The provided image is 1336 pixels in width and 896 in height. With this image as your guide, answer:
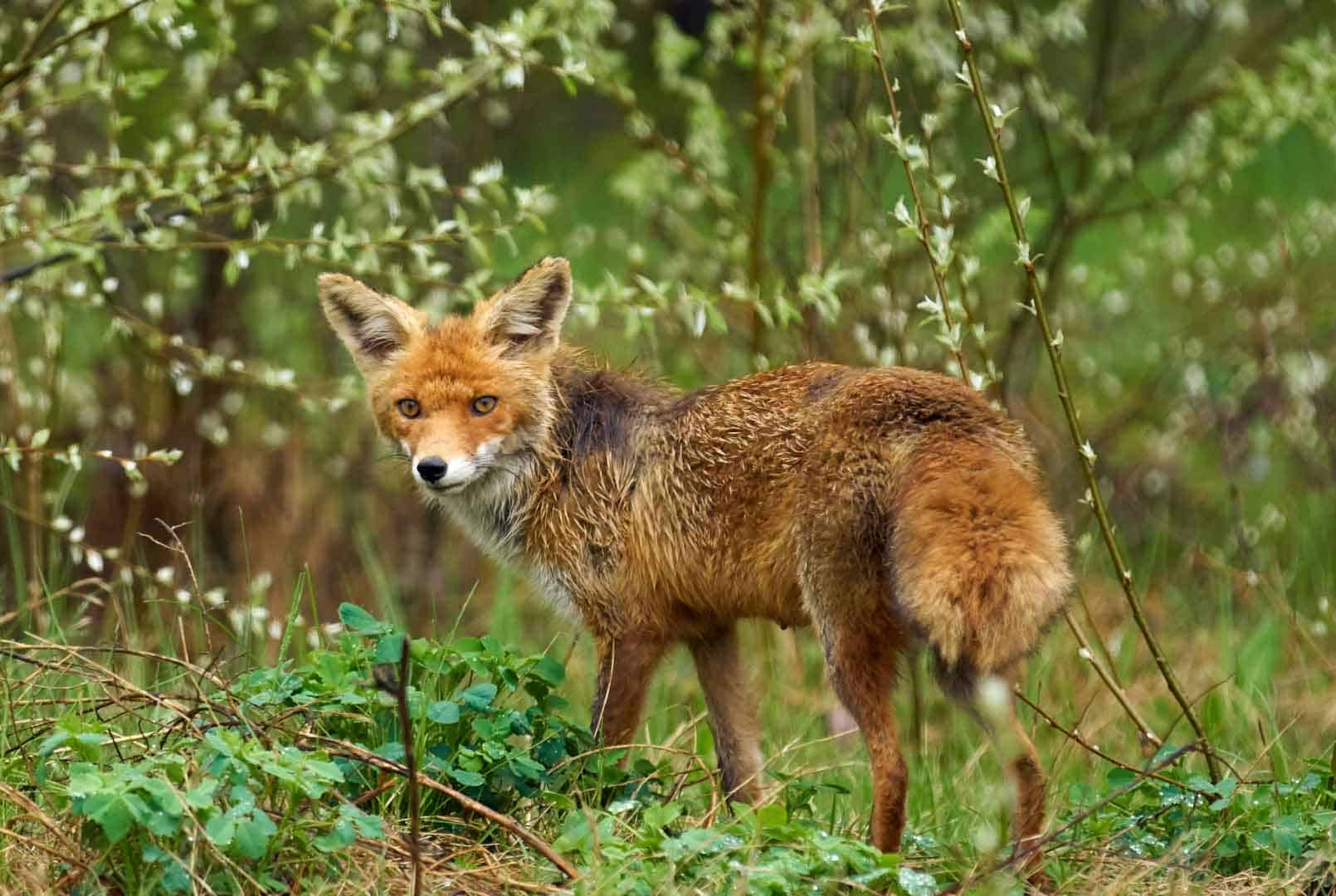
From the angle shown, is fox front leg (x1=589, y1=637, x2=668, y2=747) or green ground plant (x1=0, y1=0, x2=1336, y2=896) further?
fox front leg (x1=589, y1=637, x2=668, y2=747)

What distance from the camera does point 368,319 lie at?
17.8 ft

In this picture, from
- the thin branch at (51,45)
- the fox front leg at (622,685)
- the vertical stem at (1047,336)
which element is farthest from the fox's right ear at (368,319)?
the vertical stem at (1047,336)

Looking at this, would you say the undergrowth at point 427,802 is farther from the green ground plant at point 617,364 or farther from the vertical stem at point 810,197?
the vertical stem at point 810,197

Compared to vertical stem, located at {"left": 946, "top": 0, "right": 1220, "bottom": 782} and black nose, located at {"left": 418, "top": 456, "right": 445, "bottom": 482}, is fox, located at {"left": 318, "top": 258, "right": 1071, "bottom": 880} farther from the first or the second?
vertical stem, located at {"left": 946, "top": 0, "right": 1220, "bottom": 782}

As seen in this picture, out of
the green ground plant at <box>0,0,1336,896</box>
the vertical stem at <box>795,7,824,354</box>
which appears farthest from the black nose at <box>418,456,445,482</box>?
the vertical stem at <box>795,7,824,354</box>

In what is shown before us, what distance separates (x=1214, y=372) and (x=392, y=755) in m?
6.89

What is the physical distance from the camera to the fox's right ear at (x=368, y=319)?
5.35m

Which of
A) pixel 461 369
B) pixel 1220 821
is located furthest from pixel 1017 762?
pixel 461 369

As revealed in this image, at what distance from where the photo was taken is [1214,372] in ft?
31.2

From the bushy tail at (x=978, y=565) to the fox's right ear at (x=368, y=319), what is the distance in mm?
2061

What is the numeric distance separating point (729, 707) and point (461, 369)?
4.59 feet

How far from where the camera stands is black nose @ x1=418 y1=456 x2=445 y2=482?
488 cm

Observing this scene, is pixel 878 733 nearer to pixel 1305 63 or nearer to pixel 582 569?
pixel 582 569

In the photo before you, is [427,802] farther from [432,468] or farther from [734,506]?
[734,506]
